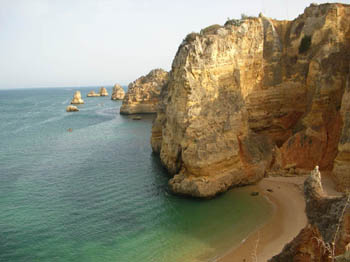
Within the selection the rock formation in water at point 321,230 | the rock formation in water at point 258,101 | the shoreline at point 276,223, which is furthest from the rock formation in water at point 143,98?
the rock formation in water at point 321,230

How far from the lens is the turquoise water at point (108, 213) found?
18.8 meters

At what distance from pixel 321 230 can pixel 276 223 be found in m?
11.6


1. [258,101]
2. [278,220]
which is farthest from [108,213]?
[258,101]

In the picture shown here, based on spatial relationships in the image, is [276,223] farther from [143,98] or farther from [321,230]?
[143,98]

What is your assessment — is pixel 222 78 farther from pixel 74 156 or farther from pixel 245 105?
pixel 74 156

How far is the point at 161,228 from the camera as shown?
68.9 ft

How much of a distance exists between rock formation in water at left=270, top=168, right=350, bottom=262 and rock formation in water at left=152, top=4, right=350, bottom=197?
12.8m

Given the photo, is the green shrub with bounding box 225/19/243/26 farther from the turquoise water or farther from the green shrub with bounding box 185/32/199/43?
the turquoise water

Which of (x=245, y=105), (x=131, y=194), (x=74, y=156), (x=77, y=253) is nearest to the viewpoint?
(x=77, y=253)

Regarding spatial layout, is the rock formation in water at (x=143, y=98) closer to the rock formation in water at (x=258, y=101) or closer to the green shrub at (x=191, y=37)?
the rock formation in water at (x=258, y=101)

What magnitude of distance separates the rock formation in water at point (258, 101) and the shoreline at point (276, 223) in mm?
1643

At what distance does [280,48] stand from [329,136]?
9.97 meters

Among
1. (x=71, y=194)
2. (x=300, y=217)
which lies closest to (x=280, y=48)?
(x=300, y=217)

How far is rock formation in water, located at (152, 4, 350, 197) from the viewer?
25.2 metres
